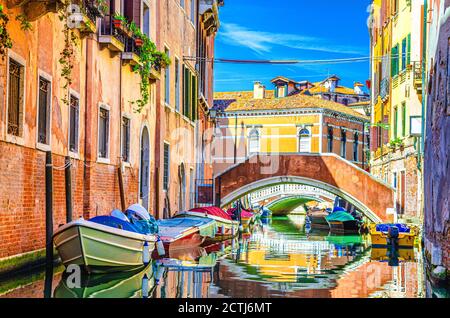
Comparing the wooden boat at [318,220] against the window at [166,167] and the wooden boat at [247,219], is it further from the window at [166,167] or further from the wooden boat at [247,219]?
the window at [166,167]

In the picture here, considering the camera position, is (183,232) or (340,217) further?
(340,217)

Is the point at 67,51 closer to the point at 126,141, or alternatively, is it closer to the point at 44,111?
the point at 44,111

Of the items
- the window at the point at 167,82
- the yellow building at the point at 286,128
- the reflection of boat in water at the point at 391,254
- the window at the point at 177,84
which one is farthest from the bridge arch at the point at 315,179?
the yellow building at the point at 286,128

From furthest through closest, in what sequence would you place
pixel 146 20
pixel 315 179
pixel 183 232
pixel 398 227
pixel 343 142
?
pixel 343 142
pixel 315 179
pixel 398 227
pixel 146 20
pixel 183 232

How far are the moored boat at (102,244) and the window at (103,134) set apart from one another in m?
2.49

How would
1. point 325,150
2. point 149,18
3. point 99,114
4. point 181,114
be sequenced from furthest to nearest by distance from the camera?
point 325,150
point 181,114
point 149,18
point 99,114

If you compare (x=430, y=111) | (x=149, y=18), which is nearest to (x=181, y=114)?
(x=149, y=18)

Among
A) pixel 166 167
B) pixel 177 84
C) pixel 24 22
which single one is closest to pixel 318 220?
pixel 177 84

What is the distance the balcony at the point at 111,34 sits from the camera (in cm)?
1266

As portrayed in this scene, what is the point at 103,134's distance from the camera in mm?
13266

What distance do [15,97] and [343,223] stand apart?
16.6 metres

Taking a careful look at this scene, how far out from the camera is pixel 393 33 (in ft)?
76.2

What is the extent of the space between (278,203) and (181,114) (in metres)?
20.2
